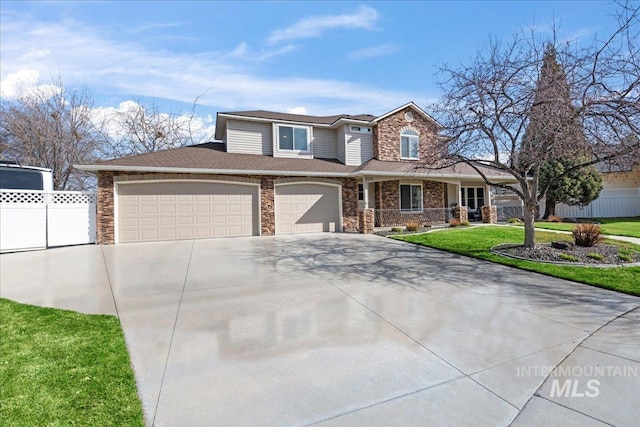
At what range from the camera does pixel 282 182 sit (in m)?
14.6

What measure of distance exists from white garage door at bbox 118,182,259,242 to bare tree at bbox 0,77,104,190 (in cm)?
1102

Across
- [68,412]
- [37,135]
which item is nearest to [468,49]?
[68,412]

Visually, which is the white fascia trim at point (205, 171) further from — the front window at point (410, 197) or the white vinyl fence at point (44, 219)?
the front window at point (410, 197)

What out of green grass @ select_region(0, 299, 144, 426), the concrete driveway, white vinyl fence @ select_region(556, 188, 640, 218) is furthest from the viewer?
white vinyl fence @ select_region(556, 188, 640, 218)

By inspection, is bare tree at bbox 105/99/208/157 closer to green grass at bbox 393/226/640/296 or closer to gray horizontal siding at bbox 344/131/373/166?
gray horizontal siding at bbox 344/131/373/166

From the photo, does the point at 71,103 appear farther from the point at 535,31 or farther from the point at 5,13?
the point at 535,31

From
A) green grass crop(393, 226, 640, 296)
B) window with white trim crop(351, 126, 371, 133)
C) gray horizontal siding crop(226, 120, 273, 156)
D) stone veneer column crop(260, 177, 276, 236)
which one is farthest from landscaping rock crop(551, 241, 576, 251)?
gray horizontal siding crop(226, 120, 273, 156)

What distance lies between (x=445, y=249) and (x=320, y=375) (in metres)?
8.29

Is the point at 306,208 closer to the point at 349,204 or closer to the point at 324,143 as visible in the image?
the point at 349,204

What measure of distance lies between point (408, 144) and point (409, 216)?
4253 millimetres

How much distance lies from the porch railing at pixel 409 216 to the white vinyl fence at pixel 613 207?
9570mm

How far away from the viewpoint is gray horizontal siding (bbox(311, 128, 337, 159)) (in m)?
17.6

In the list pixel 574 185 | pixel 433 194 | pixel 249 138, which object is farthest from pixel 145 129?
pixel 574 185

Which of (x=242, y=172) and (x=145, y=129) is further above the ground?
(x=145, y=129)
